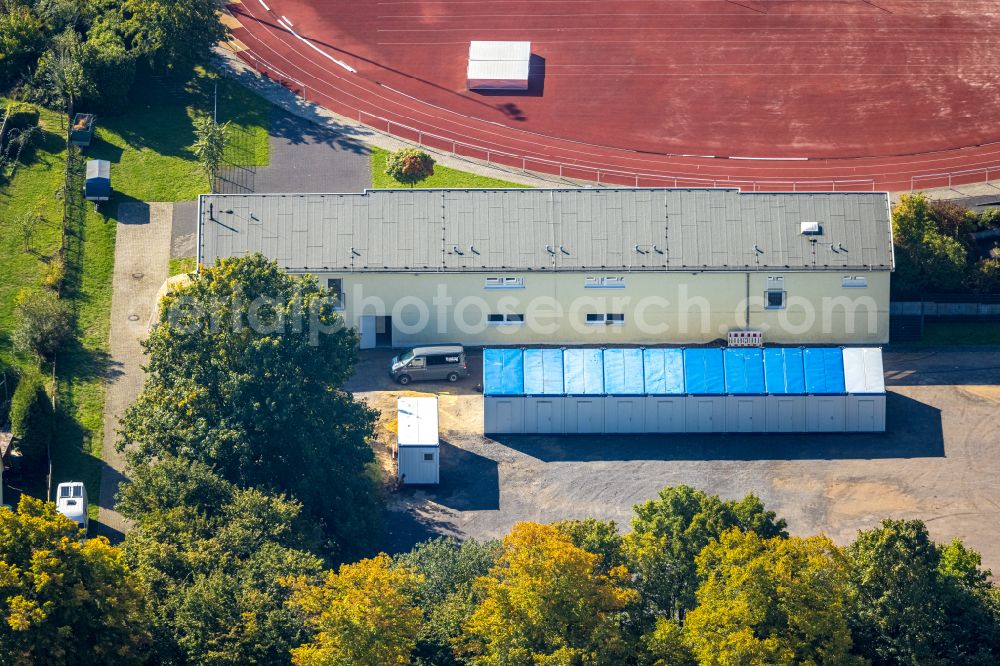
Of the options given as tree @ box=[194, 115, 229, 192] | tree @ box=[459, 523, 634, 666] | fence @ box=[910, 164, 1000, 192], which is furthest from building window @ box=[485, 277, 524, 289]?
fence @ box=[910, 164, 1000, 192]

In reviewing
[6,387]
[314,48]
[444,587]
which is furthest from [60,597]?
[314,48]

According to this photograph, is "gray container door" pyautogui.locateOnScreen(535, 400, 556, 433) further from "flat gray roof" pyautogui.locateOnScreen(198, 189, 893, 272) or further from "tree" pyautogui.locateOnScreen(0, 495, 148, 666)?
"tree" pyautogui.locateOnScreen(0, 495, 148, 666)

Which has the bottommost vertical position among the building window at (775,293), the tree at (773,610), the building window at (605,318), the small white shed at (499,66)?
the tree at (773,610)

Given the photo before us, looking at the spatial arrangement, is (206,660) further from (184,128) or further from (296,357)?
(184,128)

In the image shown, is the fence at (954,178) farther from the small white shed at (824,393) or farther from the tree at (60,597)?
the tree at (60,597)

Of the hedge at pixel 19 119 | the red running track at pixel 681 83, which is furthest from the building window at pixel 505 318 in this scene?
the hedge at pixel 19 119

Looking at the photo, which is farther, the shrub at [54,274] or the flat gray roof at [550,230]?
the shrub at [54,274]
